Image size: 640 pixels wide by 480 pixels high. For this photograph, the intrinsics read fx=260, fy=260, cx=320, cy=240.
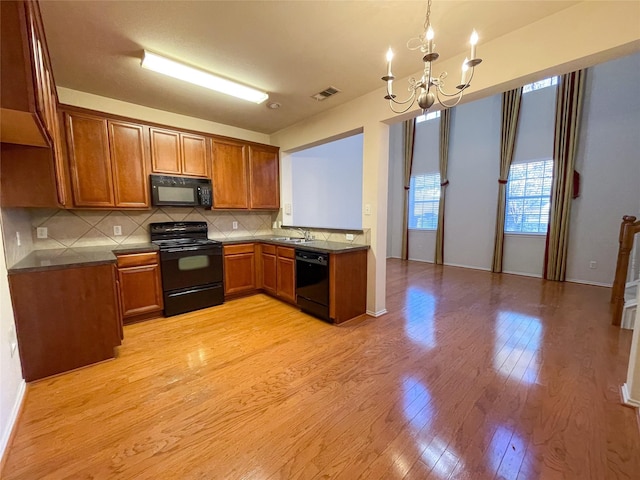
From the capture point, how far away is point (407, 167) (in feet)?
22.9

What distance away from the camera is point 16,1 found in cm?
120

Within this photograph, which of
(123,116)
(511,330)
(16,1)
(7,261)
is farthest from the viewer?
(123,116)

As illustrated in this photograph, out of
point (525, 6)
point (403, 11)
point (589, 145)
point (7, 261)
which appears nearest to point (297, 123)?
point (403, 11)

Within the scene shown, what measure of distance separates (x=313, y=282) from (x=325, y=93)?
88.7 inches

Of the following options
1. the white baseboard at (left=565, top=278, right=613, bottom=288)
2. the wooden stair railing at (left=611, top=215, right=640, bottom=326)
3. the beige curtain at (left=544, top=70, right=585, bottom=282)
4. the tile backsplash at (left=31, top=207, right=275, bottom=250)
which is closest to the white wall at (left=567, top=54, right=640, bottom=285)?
the white baseboard at (left=565, top=278, right=613, bottom=288)

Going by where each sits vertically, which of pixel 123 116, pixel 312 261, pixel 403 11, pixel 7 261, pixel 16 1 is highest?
pixel 403 11

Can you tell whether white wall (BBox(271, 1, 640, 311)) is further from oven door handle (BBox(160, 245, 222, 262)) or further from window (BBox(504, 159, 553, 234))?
window (BBox(504, 159, 553, 234))

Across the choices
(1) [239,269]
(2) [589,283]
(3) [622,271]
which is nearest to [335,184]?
(1) [239,269]

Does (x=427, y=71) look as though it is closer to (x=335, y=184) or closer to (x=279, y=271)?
(x=279, y=271)

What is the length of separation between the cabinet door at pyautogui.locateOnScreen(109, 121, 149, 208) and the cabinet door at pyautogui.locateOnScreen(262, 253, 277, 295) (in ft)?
5.64

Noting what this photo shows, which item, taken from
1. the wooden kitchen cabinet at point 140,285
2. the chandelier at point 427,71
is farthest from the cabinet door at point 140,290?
the chandelier at point 427,71

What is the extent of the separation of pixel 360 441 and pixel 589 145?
19.8 ft

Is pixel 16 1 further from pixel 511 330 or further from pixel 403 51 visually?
pixel 511 330

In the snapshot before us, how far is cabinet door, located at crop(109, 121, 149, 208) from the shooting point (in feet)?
10.1
